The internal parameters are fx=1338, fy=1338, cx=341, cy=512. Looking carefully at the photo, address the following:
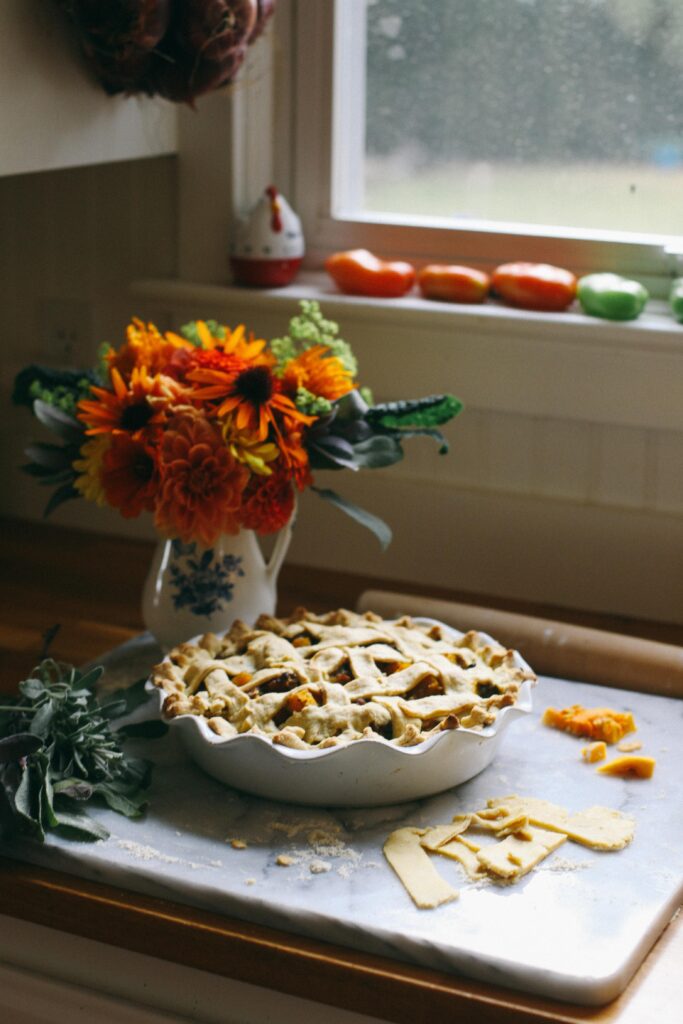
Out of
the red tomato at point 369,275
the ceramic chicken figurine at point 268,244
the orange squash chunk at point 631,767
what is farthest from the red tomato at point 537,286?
the orange squash chunk at point 631,767

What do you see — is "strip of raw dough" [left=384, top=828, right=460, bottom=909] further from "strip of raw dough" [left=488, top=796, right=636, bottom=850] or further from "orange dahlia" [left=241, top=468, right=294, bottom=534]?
"orange dahlia" [left=241, top=468, right=294, bottom=534]

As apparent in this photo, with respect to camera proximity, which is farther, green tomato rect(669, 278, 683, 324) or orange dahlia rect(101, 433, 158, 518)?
green tomato rect(669, 278, 683, 324)

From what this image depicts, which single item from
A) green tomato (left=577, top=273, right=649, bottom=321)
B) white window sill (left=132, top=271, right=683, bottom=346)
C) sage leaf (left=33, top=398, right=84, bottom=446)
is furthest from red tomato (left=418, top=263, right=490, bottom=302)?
sage leaf (left=33, top=398, right=84, bottom=446)

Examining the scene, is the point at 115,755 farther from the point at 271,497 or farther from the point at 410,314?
the point at 410,314

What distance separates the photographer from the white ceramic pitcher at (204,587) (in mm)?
1294

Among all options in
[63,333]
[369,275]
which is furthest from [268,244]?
[63,333]

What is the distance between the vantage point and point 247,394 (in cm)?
118

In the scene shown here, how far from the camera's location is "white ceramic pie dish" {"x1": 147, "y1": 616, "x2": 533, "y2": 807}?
1.02m

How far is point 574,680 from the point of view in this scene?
132 cm

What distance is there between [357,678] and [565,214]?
2.39 feet

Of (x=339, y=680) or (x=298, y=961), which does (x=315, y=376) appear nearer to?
(x=339, y=680)

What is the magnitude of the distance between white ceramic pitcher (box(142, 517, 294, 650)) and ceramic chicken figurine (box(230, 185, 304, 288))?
0.43 metres

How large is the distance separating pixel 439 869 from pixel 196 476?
15.7 inches

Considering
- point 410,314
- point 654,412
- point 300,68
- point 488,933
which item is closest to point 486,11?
point 300,68
